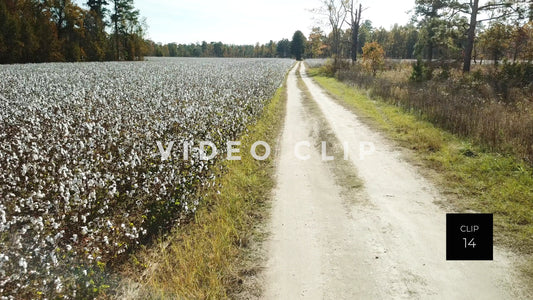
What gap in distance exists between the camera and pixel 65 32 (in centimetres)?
5791

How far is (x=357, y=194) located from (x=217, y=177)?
3.41 meters

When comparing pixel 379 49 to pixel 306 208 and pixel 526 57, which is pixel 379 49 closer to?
pixel 526 57

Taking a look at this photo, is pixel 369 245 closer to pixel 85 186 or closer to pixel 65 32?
pixel 85 186

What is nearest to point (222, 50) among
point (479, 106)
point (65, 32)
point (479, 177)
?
point (65, 32)

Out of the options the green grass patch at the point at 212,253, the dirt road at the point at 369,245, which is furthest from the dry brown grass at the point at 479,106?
the green grass patch at the point at 212,253

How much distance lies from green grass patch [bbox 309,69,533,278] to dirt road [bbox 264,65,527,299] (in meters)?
0.51

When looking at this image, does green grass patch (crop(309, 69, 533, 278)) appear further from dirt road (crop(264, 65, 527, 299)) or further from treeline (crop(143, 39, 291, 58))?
treeline (crop(143, 39, 291, 58))

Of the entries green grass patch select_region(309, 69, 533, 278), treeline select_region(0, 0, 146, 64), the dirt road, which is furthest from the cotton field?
treeline select_region(0, 0, 146, 64)

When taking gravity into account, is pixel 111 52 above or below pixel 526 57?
above

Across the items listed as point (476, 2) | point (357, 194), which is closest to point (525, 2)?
point (476, 2)

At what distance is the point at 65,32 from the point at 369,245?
70.1m

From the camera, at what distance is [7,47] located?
44.8 metres

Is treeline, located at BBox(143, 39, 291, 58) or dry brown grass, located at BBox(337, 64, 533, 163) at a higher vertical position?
treeline, located at BBox(143, 39, 291, 58)

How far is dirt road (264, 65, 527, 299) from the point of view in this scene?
413 centimetres
